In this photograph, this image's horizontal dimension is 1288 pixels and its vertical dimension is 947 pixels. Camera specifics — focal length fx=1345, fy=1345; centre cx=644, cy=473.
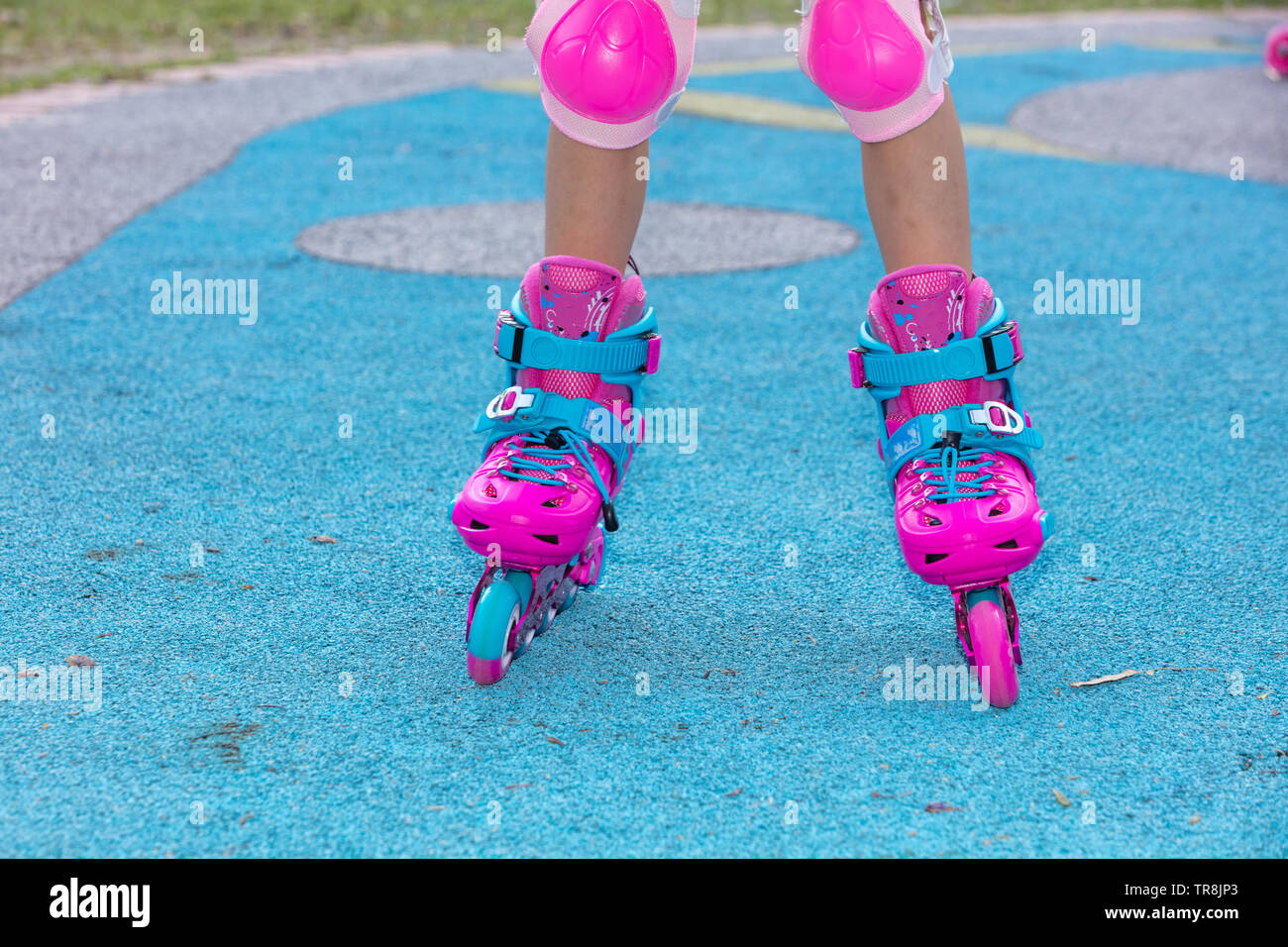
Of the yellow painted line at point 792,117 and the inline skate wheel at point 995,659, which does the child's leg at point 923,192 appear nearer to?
the inline skate wheel at point 995,659

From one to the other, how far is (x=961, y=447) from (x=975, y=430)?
0.12 ft

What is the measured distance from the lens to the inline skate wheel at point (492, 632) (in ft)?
5.64

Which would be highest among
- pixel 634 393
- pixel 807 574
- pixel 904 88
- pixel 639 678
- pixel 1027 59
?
pixel 1027 59

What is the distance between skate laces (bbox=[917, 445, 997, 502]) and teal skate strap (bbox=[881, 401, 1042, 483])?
0.02 metres

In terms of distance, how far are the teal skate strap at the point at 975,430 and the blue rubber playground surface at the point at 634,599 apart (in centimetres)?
30

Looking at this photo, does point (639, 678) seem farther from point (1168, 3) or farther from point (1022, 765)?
point (1168, 3)

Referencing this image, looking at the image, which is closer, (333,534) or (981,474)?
(981,474)

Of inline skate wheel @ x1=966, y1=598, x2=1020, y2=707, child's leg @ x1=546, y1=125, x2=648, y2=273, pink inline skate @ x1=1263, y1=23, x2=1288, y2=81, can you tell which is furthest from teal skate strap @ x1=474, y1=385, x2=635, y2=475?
pink inline skate @ x1=1263, y1=23, x2=1288, y2=81

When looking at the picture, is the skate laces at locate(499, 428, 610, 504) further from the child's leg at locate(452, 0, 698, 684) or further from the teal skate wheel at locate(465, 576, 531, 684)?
the teal skate wheel at locate(465, 576, 531, 684)

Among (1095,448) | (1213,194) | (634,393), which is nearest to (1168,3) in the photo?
(1213,194)

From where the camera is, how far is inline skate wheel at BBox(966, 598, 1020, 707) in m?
1.69

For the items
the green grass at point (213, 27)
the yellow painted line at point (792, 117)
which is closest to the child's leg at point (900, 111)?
the yellow painted line at point (792, 117)

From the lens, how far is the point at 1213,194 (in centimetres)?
525
